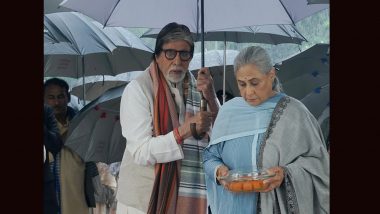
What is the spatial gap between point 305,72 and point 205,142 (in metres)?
3.09

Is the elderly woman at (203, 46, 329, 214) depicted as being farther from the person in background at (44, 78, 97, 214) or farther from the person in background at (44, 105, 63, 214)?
the person in background at (44, 78, 97, 214)

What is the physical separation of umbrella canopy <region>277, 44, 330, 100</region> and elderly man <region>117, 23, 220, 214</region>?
2.84 metres

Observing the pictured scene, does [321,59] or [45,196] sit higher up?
[321,59]

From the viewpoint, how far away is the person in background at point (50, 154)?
765 centimetres

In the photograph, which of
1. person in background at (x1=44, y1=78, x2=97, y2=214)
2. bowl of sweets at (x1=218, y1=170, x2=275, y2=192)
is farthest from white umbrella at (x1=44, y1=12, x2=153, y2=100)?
bowl of sweets at (x1=218, y1=170, x2=275, y2=192)

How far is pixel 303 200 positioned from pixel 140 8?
2173 mm

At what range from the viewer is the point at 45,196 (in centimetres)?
785

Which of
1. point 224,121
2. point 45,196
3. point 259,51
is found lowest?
point 45,196

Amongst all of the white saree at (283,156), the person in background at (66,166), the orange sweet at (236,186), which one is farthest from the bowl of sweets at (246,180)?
the person in background at (66,166)

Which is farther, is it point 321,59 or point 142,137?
point 321,59

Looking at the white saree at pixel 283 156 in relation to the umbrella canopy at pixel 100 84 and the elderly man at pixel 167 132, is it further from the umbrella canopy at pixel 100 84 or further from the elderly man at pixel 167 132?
the umbrella canopy at pixel 100 84

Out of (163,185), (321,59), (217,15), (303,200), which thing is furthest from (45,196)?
(321,59)

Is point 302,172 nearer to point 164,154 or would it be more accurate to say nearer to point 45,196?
point 164,154

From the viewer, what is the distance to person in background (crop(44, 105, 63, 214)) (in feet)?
25.1
